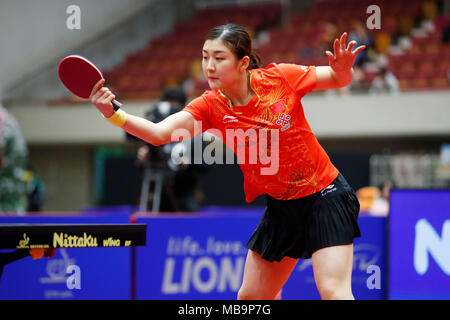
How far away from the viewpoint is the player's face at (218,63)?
2.61 metres

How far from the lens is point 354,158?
995cm

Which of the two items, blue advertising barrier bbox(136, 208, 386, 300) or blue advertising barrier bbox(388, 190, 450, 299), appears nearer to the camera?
blue advertising barrier bbox(388, 190, 450, 299)

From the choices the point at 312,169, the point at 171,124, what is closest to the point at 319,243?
the point at 312,169

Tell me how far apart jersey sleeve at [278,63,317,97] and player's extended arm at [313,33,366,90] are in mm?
26

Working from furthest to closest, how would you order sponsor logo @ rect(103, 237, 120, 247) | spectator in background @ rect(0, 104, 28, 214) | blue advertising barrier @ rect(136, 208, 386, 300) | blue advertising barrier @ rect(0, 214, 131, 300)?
spectator in background @ rect(0, 104, 28, 214) < blue advertising barrier @ rect(136, 208, 386, 300) < blue advertising barrier @ rect(0, 214, 131, 300) < sponsor logo @ rect(103, 237, 120, 247)

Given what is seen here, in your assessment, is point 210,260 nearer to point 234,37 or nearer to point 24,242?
point 24,242

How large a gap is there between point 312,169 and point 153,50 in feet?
43.3

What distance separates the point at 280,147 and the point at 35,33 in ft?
36.5

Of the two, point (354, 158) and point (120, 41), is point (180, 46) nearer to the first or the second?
point (120, 41)

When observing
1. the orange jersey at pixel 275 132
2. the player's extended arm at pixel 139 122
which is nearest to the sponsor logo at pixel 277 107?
the orange jersey at pixel 275 132

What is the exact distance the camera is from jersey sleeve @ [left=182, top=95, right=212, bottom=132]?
273 centimetres

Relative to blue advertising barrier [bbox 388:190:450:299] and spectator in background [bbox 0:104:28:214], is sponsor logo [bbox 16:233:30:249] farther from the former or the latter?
spectator in background [bbox 0:104:28:214]

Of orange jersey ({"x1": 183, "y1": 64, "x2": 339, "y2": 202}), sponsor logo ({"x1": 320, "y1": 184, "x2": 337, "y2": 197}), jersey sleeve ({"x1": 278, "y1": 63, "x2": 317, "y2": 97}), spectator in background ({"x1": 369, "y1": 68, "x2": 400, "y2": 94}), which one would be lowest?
sponsor logo ({"x1": 320, "y1": 184, "x2": 337, "y2": 197})

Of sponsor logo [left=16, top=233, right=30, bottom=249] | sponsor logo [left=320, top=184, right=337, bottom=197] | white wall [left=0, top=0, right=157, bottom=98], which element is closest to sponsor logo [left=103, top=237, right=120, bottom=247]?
sponsor logo [left=16, top=233, right=30, bottom=249]
